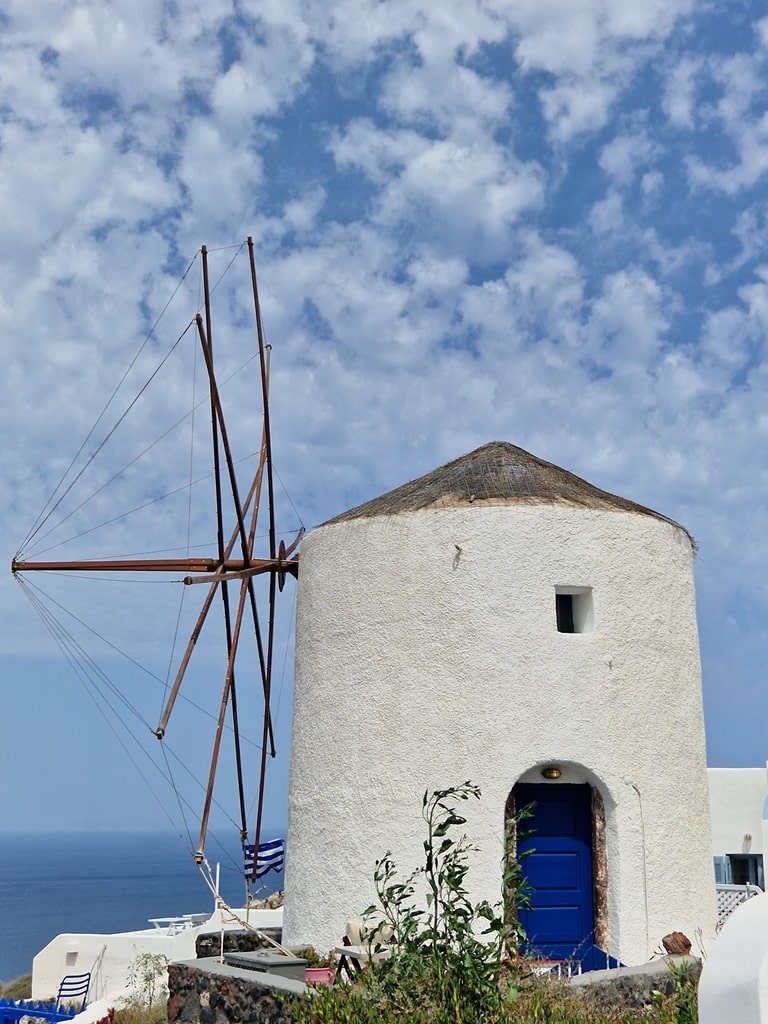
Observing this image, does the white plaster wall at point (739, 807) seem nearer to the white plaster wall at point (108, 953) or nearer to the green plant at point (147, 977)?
the white plaster wall at point (108, 953)

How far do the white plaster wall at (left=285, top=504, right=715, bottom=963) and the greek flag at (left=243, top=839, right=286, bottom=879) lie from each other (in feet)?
11.4

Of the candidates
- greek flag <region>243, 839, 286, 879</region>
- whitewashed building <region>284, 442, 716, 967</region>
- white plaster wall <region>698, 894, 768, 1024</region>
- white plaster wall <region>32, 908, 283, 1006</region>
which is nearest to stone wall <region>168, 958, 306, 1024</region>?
whitewashed building <region>284, 442, 716, 967</region>

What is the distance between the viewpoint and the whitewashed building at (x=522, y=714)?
12727mm

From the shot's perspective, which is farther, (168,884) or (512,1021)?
(168,884)

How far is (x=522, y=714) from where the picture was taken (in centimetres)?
1273

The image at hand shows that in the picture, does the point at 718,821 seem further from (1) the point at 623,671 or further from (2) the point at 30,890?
(2) the point at 30,890

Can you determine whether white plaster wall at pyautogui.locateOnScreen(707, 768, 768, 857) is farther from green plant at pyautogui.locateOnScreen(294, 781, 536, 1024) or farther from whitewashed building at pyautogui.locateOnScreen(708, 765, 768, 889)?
green plant at pyautogui.locateOnScreen(294, 781, 536, 1024)

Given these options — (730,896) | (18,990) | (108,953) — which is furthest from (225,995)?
(18,990)

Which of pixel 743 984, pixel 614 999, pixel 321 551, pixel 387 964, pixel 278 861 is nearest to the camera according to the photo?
pixel 743 984

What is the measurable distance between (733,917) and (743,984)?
61 cm

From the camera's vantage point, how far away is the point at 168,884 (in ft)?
557

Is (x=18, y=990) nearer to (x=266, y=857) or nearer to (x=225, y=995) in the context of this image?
(x=266, y=857)

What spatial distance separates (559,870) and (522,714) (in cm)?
180

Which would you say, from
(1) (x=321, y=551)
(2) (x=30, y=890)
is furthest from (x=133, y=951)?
(2) (x=30, y=890)
